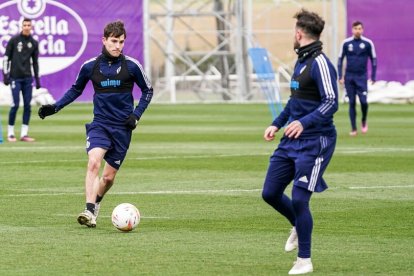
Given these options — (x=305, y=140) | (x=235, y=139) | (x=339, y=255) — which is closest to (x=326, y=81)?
(x=305, y=140)

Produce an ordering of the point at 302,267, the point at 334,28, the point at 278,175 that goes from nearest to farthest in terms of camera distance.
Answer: the point at 302,267 < the point at 278,175 < the point at 334,28

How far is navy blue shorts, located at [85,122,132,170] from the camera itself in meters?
12.5

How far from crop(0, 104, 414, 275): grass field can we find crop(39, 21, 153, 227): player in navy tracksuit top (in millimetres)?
655

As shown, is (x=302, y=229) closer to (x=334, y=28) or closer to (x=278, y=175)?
(x=278, y=175)

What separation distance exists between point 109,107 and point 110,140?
1.10 feet

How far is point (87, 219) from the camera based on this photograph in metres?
12.1

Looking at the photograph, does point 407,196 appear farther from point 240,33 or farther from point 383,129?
point 240,33

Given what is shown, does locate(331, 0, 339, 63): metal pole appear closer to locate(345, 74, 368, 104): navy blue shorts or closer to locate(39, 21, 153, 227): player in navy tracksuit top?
locate(345, 74, 368, 104): navy blue shorts

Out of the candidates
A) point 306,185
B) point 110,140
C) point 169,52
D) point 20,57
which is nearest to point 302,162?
point 306,185

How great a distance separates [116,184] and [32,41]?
9.10 m

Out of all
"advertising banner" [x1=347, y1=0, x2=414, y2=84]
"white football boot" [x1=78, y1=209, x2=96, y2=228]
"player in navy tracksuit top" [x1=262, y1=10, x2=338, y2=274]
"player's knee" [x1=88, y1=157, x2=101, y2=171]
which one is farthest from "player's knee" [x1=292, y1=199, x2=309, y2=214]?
"advertising banner" [x1=347, y1=0, x2=414, y2=84]

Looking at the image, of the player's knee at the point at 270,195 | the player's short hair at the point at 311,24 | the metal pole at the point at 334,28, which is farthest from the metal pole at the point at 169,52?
the player's short hair at the point at 311,24

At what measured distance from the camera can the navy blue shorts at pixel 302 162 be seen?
9586 millimetres

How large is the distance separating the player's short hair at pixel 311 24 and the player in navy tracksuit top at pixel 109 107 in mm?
3161
